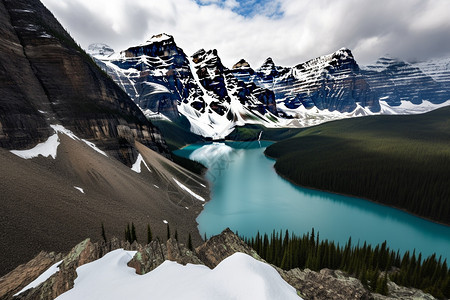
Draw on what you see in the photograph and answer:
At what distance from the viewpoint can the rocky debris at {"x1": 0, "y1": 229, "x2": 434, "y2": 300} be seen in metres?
8.59

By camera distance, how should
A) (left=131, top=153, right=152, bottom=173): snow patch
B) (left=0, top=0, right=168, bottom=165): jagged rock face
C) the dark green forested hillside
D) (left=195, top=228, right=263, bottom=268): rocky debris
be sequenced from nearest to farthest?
1. (left=195, top=228, right=263, bottom=268): rocky debris
2. (left=0, top=0, right=168, bottom=165): jagged rock face
3. (left=131, top=153, right=152, bottom=173): snow patch
4. the dark green forested hillside

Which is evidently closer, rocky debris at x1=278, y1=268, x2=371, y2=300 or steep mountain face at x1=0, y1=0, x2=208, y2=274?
rocky debris at x1=278, y1=268, x2=371, y2=300

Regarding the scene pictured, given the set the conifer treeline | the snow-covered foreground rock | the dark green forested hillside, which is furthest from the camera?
the dark green forested hillside

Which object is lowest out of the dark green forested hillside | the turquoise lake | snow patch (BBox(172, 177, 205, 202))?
the turquoise lake

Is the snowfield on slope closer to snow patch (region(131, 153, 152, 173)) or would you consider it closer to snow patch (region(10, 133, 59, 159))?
snow patch (region(10, 133, 59, 159))

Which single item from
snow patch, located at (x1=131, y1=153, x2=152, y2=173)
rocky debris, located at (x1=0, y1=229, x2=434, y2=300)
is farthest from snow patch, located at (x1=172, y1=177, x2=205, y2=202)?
rocky debris, located at (x1=0, y1=229, x2=434, y2=300)

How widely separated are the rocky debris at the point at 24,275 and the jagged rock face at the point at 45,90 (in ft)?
69.1

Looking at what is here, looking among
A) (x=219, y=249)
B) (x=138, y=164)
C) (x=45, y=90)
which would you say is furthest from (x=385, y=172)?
(x=45, y=90)

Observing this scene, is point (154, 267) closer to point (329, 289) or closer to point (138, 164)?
point (329, 289)

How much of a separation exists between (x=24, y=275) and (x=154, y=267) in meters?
6.96

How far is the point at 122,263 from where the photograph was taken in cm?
1025

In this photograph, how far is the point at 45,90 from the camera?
112ft

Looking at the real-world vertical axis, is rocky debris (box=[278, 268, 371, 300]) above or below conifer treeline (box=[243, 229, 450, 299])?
above

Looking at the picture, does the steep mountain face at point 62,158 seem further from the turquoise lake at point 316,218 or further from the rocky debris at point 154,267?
the turquoise lake at point 316,218
